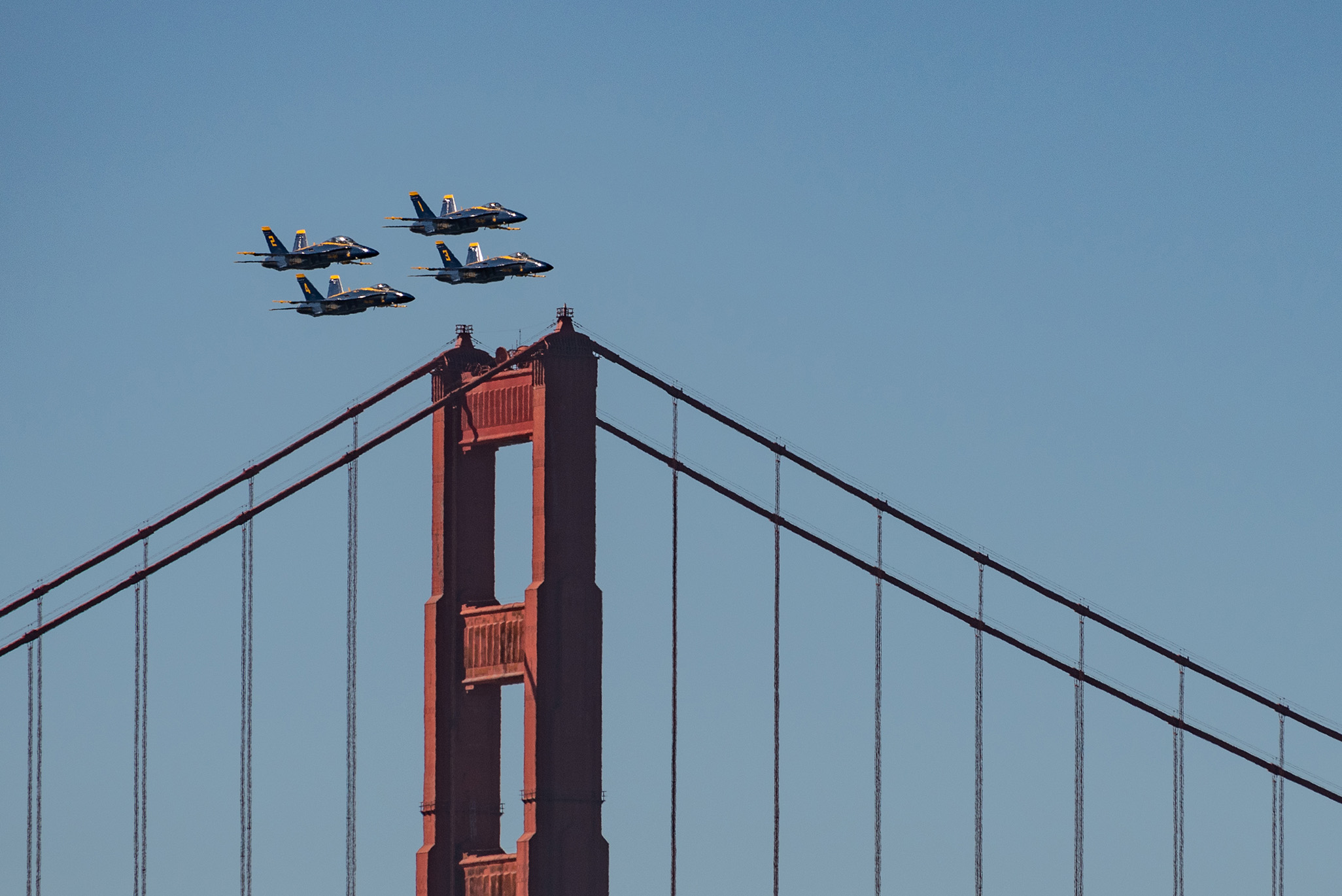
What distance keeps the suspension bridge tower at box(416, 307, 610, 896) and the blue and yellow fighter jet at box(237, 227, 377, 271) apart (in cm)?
1270

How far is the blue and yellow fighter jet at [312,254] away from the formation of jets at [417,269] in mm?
24

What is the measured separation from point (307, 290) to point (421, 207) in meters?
5.70

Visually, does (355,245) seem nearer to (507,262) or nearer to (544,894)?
(507,262)

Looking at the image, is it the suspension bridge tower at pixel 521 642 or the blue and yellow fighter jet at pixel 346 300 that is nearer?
the suspension bridge tower at pixel 521 642

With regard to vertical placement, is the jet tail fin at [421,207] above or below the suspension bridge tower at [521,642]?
above

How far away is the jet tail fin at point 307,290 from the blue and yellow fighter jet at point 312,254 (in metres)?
0.91

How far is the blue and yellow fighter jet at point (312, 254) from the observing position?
115 meters

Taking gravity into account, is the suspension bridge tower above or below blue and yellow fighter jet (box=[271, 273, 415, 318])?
below

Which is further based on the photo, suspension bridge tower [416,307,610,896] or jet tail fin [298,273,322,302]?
jet tail fin [298,273,322,302]

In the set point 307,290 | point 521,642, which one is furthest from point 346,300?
point 521,642

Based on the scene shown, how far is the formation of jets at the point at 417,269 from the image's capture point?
114m

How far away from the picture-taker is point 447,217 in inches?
4500

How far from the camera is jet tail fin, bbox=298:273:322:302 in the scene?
→ 116 metres

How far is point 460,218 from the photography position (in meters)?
114
